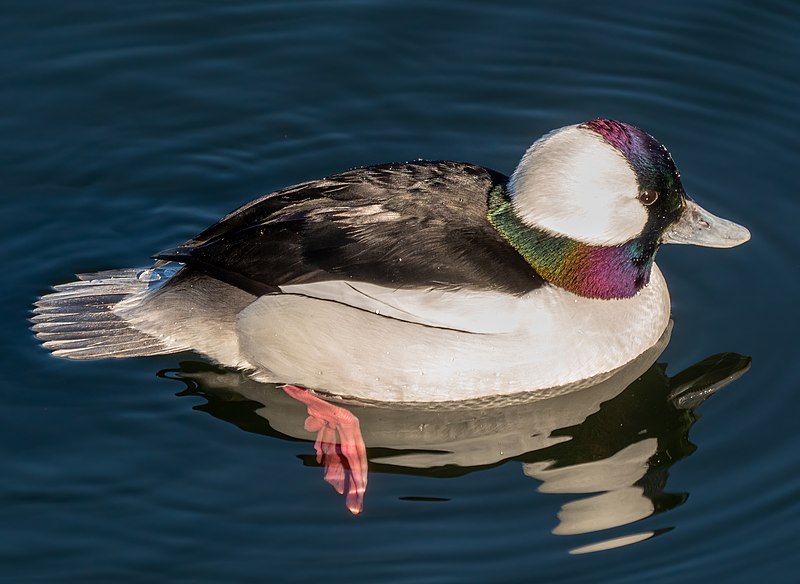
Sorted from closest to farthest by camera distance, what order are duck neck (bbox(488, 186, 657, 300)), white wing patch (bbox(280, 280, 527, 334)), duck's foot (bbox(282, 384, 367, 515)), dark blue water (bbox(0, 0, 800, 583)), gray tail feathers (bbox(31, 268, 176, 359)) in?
dark blue water (bbox(0, 0, 800, 583))
duck's foot (bbox(282, 384, 367, 515))
white wing patch (bbox(280, 280, 527, 334))
duck neck (bbox(488, 186, 657, 300))
gray tail feathers (bbox(31, 268, 176, 359))

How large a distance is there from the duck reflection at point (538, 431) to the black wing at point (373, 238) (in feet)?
2.62

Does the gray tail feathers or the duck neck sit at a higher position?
the duck neck

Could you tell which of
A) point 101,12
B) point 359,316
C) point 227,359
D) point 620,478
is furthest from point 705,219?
point 101,12

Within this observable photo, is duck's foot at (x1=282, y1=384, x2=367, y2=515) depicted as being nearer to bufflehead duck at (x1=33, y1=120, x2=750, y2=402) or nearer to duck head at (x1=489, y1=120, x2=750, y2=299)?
bufflehead duck at (x1=33, y1=120, x2=750, y2=402)

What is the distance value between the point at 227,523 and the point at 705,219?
3399 mm

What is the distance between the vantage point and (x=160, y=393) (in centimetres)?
805

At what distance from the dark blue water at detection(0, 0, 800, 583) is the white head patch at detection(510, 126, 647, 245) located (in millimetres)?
1179

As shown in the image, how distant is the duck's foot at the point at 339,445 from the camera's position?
290 inches

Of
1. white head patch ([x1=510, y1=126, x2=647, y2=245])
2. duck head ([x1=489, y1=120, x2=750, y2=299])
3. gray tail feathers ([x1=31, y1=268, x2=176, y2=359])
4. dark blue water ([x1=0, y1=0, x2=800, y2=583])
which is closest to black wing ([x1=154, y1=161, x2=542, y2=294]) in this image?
duck head ([x1=489, y1=120, x2=750, y2=299])

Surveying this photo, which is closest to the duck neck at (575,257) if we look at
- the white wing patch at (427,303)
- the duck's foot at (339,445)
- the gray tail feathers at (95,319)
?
the white wing patch at (427,303)

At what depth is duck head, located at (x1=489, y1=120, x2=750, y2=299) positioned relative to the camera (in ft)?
25.1

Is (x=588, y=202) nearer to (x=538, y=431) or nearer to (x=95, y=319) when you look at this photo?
(x=538, y=431)

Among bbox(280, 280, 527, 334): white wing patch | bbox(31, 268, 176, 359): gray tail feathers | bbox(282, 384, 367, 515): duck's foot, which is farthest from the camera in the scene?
bbox(31, 268, 176, 359): gray tail feathers

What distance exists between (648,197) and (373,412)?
80.0 inches
